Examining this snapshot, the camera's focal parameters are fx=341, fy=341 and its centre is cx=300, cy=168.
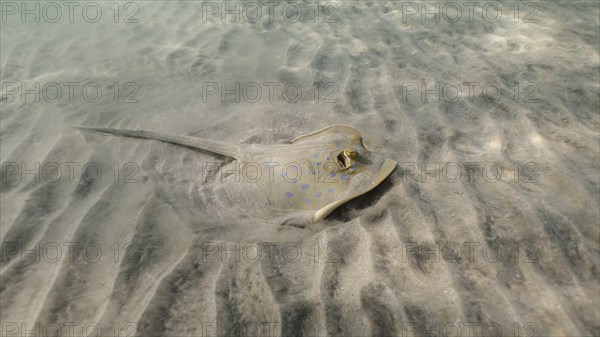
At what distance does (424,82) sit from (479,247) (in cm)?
278

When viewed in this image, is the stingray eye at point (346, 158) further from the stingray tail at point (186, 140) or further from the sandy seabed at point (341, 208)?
the stingray tail at point (186, 140)

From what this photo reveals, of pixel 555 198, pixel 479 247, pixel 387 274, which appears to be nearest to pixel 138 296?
pixel 387 274

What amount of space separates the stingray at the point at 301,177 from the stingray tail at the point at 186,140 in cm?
3

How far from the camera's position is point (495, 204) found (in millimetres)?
2924

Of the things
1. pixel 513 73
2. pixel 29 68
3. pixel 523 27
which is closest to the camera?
pixel 513 73

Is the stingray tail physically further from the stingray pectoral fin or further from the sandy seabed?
the stingray pectoral fin

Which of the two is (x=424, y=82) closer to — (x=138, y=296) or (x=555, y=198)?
(x=555, y=198)

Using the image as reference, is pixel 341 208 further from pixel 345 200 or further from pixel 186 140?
pixel 186 140

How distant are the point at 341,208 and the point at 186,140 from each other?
204cm

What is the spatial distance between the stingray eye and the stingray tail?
3.73 feet

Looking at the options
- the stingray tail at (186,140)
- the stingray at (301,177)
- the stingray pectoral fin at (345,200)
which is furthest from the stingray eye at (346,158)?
the stingray tail at (186,140)

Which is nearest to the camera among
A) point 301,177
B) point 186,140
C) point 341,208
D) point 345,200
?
point 345,200

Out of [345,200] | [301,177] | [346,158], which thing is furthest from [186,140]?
[345,200]

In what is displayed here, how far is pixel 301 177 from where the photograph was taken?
3258 mm
